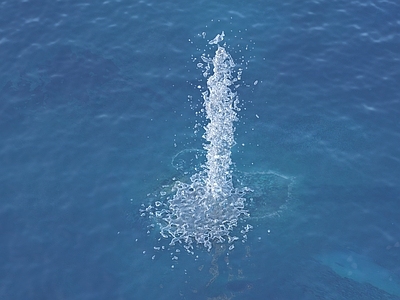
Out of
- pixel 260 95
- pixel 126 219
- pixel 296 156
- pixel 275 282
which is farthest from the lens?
pixel 260 95

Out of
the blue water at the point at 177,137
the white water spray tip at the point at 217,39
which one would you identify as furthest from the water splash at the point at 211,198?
the white water spray tip at the point at 217,39

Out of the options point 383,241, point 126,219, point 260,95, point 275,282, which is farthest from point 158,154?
point 383,241

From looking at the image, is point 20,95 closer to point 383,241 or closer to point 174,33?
point 174,33

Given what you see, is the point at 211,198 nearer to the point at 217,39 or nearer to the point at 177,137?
the point at 177,137

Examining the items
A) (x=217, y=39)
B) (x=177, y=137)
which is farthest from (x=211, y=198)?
(x=217, y=39)

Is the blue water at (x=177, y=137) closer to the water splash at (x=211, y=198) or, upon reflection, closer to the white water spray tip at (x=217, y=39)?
the white water spray tip at (x=217, y=39)

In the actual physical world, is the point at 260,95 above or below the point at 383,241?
above
